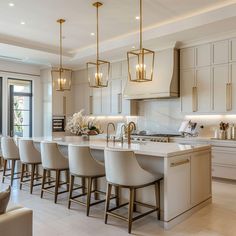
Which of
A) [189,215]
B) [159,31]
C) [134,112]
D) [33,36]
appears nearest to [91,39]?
[33,36]

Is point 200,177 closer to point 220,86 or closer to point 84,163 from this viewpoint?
point 84,163

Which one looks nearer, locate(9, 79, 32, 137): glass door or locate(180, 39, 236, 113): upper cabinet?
locate(180, 39, 236, 113): upper cabinet

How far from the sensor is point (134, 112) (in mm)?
7477

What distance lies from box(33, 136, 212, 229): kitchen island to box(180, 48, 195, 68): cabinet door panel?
9.05 feet

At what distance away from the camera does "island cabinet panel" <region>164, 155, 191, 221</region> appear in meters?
3.18

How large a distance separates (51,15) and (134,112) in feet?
11.4

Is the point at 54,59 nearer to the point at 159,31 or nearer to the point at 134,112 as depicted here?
the point at 134,112

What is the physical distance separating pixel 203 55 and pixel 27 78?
5.40 metres

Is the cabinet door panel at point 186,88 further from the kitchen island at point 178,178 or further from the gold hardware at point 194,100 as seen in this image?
the kitchen island at point 178,178

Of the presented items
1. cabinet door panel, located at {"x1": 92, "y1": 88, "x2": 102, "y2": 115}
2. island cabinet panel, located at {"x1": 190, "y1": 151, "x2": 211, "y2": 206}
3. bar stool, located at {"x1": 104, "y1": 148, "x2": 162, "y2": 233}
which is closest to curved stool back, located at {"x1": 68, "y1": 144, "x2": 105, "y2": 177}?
bar stool, located at {"x1": 104, "y1": 148, "x2": 162, "y2": 233}

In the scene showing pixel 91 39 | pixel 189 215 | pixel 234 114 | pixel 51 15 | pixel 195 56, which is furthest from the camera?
pixel 91 39

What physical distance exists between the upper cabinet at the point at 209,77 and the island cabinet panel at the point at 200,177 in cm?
202

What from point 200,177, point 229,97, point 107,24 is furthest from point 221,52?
point 200,177

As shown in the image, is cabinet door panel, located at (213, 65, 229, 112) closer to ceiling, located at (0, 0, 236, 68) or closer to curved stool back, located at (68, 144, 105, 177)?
ceiling, located at (0, 0, 236, 68)
